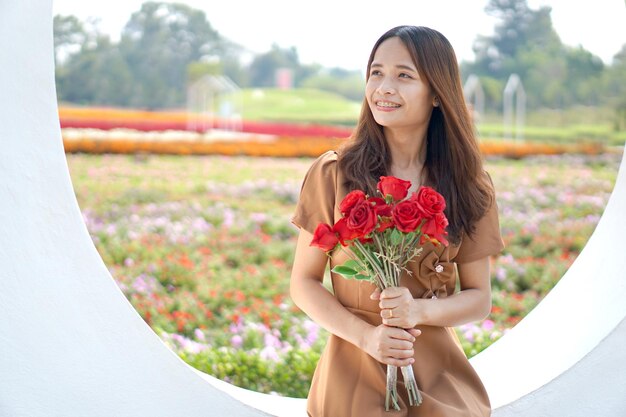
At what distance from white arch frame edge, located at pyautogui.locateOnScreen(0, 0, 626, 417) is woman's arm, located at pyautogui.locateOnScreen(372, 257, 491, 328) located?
0.45 m

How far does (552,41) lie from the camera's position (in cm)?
1150

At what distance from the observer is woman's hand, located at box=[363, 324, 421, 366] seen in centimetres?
186

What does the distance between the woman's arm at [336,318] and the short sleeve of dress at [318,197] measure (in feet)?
0.11

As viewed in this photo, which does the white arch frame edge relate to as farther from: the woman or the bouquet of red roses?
the bouquet of red roses

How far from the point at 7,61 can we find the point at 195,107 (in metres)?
10.3

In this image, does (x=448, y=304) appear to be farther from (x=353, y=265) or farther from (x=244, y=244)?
(x=244, y=244)

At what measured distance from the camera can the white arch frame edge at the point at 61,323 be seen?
204 centimetres

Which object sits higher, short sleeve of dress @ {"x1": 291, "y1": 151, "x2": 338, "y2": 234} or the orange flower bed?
short sleeve of dress @ {"x1": 291, "y1": 151, "x2": 338, "y2": 234}

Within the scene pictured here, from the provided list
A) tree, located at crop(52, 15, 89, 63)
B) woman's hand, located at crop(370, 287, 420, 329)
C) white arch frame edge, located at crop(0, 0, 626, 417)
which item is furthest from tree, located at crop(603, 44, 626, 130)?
woman's hand, located at crop(370, 287, 420, 329)

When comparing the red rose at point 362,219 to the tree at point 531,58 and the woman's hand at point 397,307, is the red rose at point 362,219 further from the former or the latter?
Result: the tree at point 531,58

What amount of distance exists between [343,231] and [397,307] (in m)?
0.22

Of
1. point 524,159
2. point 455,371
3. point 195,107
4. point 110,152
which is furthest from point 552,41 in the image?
point 455,371

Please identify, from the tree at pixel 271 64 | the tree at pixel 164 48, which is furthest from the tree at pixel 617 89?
the tree at pixel 164 48

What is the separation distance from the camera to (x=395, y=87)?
6.54 feet
